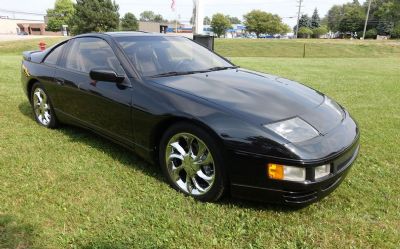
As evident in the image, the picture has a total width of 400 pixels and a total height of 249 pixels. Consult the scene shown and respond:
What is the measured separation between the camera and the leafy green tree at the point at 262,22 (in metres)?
83.4

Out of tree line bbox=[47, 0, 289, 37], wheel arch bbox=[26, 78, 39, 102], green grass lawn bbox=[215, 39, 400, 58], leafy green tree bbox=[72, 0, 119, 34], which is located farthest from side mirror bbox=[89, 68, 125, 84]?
leafy green tree bbox=[72, 0, 119, 34]

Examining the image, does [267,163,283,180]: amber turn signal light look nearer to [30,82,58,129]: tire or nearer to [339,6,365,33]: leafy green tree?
[30,82,58,129]: tire

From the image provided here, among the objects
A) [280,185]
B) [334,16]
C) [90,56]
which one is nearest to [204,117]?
[280,185]

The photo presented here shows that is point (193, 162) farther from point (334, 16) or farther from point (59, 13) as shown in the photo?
point (334, 16)

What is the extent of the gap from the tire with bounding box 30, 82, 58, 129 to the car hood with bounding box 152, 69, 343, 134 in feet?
6.61

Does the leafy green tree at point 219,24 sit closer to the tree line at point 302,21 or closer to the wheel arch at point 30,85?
the tree line at point 302,21

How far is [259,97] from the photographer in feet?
10.0

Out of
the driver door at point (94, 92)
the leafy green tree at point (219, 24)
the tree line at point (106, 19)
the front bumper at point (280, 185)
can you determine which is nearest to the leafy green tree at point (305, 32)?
the tree line at point (106, 19)

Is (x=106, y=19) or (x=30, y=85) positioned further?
(x=106, y=19)

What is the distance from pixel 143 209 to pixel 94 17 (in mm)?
47755

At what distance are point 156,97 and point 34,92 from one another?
262 centimetres

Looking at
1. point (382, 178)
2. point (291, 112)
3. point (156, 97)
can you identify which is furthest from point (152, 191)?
point (382, 178)

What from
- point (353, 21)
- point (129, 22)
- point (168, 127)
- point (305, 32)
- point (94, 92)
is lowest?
point (168, 127)

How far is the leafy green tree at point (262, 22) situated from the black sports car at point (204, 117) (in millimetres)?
83172
